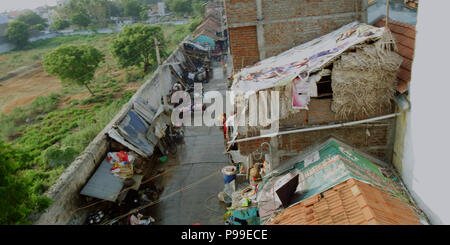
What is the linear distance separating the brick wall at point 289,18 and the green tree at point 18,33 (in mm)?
56064

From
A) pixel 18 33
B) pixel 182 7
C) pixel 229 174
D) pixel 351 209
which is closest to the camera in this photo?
pixel 351 209

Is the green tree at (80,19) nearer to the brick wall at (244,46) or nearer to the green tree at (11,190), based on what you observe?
the brick wall at (244,46)

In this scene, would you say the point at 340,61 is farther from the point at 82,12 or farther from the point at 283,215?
the point at 82,12

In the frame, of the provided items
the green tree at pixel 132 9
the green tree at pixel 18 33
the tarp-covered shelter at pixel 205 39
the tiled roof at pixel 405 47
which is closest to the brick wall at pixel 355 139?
the tiled roof at pixel 405 47

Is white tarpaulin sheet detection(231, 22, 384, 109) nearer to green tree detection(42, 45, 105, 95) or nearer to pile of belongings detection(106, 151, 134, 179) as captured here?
pile of belongings detection(106, 151, 134, 179)

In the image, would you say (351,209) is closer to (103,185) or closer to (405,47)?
(405,47)

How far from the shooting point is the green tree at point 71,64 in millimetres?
23719

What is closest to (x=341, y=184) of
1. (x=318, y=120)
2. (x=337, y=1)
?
(x=318, y=120)

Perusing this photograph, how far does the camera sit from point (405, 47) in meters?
7.12

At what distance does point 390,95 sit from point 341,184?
7.17 feet

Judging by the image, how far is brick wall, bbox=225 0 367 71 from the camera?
8.66 m

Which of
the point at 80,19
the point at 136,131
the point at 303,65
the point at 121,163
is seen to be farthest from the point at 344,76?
the point at 80,19

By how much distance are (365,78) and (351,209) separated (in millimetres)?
2644

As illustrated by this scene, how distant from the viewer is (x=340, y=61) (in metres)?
6.59
